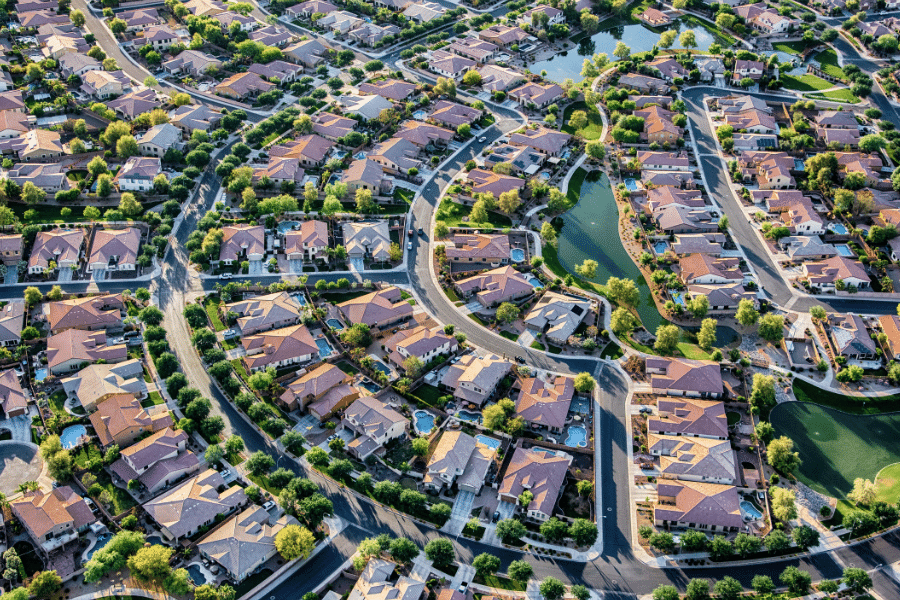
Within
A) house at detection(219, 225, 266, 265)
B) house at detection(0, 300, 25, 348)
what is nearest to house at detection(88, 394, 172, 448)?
house at detection(0, 300, 25, 348)

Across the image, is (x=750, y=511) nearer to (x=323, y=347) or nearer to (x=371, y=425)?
(x=371, y=425)

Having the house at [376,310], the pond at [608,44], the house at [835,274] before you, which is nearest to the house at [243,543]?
the house at [376,310]

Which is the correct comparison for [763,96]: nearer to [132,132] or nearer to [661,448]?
[661,448]

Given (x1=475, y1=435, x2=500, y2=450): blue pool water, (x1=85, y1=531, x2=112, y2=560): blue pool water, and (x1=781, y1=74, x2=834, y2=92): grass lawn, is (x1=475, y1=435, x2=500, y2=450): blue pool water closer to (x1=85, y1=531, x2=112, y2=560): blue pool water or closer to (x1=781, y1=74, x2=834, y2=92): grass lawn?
(x1=85, y1=531, x2=112, y2=560): blue pool water

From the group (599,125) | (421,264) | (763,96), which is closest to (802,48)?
(763,96)

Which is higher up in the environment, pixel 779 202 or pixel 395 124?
pixel 395 124

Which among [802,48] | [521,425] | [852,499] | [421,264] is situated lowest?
[852,499]

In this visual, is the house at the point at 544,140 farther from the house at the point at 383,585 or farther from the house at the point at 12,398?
the house at the point at 12,398
